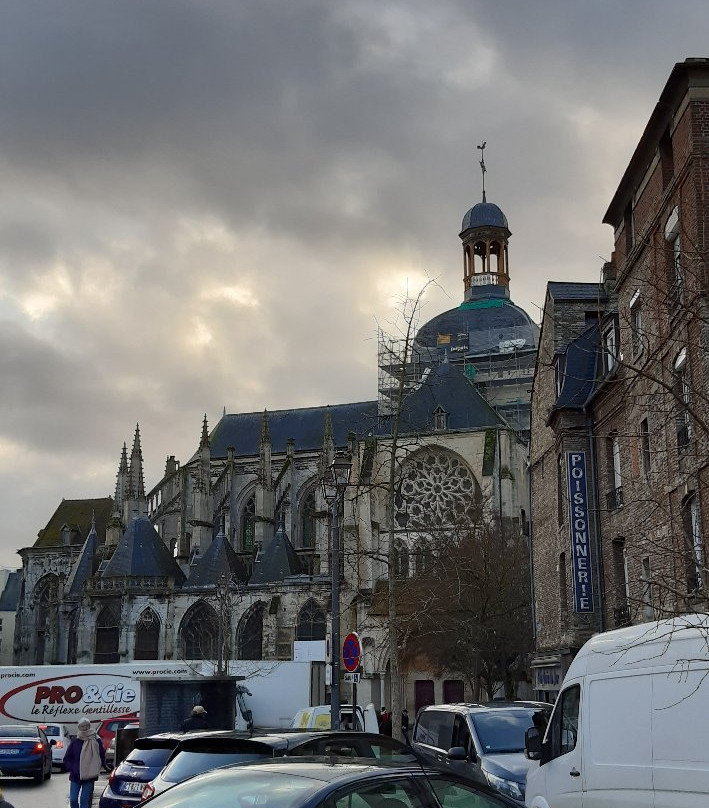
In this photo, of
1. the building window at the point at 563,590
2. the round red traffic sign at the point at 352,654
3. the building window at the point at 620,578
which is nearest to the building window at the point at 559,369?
the building window at the point at 563,590

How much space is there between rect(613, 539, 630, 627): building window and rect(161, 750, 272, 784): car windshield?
1280 cm

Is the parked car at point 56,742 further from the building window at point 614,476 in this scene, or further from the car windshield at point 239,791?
the car windshield at point 239,791

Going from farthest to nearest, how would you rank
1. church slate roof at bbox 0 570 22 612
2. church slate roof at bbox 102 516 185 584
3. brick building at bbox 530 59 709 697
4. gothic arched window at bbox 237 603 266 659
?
church slate roof at bbox 0 570 22 612
church slate roof at bbox 102 516 185 584
gothic arched window at bbox 237 603 266 659
brick building at bbox 530 59 709 697

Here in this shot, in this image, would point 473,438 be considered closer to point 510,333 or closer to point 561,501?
point 510,333

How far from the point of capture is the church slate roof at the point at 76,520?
233 ft

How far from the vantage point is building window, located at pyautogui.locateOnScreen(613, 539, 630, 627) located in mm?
19453

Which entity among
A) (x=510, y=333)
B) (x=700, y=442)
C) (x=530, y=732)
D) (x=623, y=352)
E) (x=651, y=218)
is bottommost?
(x=530, y=732)

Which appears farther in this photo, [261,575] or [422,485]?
[261,575]

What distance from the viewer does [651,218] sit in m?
17.5

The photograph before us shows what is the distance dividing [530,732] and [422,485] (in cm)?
3767

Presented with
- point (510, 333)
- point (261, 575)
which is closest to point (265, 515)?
point (261, 575)

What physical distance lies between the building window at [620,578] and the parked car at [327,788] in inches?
585

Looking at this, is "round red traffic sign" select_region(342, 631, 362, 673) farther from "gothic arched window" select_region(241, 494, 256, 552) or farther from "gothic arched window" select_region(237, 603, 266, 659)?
"gothic arched window" select_region(241, 494, 256, 552)

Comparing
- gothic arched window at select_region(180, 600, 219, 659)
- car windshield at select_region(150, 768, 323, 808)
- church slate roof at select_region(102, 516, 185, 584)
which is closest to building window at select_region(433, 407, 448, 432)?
gothic arched window at select_region(180, 600, 219, 659)
